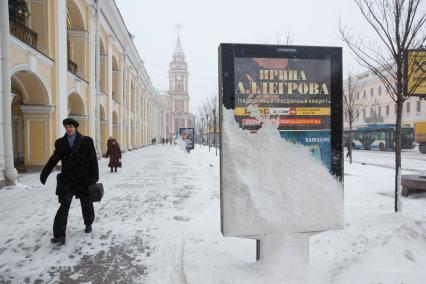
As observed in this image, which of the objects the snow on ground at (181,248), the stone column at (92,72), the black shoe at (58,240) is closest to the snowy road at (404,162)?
the snow on ground at (181,248)

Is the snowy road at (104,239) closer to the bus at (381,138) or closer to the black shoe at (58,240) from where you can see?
the black shoe at (58,240)

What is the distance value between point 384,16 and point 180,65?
111 meters

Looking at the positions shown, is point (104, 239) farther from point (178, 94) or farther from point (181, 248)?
point (178, 94)

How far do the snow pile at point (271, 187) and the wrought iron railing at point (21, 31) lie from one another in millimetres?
10765

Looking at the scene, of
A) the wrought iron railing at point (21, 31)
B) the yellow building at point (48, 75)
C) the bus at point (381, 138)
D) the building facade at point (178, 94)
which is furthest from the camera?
the building facade at point (178, 94)

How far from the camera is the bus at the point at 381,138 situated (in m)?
31.7

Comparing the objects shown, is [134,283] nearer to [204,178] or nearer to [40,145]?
[204,178]

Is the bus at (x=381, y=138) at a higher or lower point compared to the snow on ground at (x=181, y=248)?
higher

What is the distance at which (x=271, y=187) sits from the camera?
10.4ft

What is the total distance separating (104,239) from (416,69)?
6299 millimetres

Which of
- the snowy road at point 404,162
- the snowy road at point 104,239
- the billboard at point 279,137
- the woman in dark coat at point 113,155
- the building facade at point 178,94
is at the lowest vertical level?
the snowy road at point 404,162

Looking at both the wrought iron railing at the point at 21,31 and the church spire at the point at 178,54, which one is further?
the church spire at the point at 178,54

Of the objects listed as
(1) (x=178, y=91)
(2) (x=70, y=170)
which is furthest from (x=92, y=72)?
(1) (x=178, y=91)

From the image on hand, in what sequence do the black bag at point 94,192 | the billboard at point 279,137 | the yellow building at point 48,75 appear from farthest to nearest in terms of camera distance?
the yellow building at point 48,75 < the black bag at point 94,192 < the billboard at point 279,137
